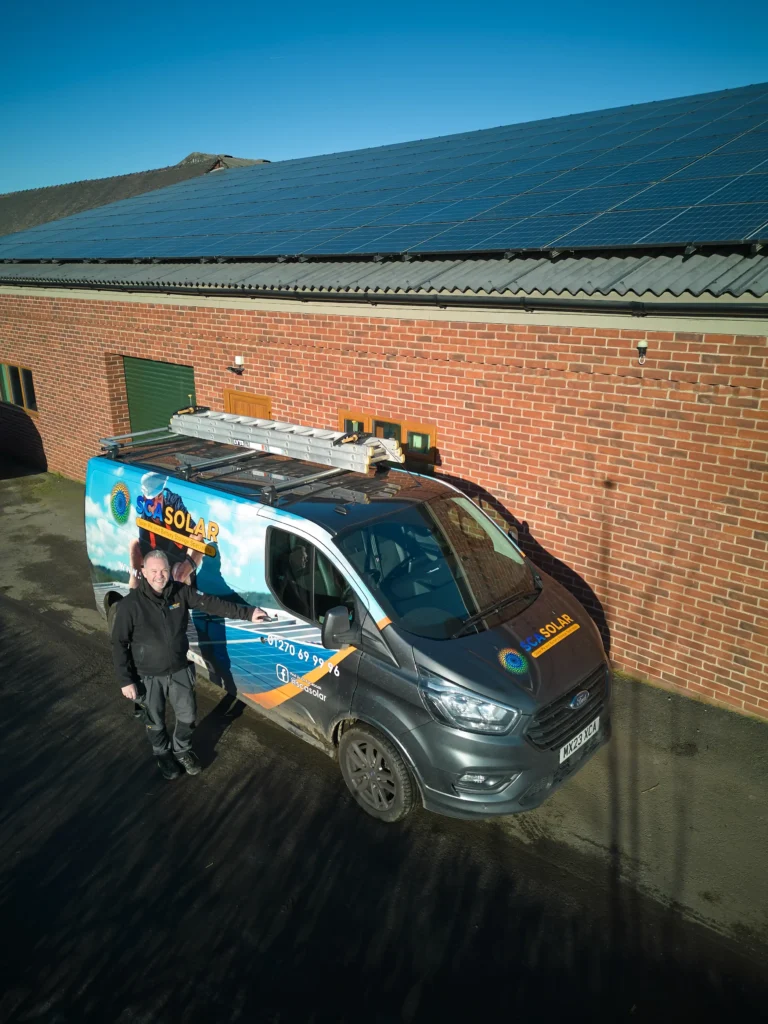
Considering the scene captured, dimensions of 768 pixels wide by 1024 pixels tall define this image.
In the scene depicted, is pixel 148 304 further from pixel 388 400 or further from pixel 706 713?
pixel 706 713

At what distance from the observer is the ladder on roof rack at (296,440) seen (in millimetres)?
5883

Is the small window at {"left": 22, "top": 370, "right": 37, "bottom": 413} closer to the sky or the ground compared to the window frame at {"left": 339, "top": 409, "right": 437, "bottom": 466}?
closer to the ground

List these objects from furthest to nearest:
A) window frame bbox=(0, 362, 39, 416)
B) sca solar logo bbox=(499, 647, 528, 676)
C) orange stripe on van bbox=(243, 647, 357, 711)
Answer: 1. window frame bbox=(0, 362, 39, 416)
2. orange stripe on van bbox=(243, 647, 357, 711)
3. sca solar logo bbox=(499, 647, 528, 676)

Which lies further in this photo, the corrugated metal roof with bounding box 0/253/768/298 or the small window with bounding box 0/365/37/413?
the small window with bounding box 0/365/37/413

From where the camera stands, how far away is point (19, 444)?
15242 mm

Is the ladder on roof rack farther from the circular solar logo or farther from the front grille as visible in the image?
the front grille

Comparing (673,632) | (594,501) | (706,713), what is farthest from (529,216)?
(706,713)

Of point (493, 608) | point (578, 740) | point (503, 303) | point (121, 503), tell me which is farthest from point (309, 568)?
point (503, 303)

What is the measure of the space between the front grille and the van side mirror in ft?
4.06

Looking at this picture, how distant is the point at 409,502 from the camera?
530 cm

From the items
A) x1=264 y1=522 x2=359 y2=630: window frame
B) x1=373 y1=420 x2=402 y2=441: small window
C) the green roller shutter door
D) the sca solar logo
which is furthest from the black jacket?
the green roller shutter door

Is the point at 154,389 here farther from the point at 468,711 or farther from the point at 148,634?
the point at 468,711

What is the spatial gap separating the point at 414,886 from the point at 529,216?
6.57 meters

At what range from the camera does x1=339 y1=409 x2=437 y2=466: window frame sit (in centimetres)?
775
